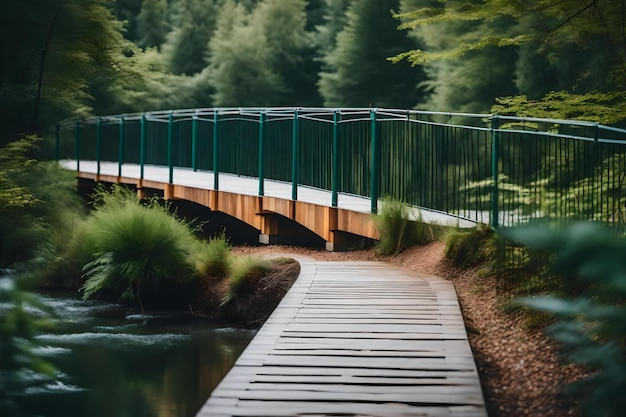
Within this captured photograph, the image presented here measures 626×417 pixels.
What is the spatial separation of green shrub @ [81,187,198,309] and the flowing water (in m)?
0.42

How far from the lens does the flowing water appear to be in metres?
7.97

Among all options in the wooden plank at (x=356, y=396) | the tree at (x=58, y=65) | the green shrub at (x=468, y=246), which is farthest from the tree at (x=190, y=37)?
the wooden plank at (x=356, y=396)

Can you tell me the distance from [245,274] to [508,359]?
16.4 ft

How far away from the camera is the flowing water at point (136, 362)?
7.97 metres

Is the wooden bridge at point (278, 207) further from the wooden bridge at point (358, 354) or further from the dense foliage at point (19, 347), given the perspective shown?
the dense foliage at point (19, 347)

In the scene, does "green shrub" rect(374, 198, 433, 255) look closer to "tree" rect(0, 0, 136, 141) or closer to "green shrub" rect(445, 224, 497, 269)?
"green shrub" rect(445, 224, 497, 269)

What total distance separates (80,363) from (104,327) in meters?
1.50

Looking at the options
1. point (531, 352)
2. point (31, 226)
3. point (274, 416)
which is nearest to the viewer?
point (274, 416)

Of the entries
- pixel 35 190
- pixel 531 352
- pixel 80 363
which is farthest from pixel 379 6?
pixel 531 352

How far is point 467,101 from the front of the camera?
22.5 meters

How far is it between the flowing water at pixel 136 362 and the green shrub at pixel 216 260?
0.69 m

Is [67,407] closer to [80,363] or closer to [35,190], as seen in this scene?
[80,363]

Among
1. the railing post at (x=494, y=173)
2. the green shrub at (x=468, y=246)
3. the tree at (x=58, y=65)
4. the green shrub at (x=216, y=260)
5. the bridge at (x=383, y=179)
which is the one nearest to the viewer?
the bridge at (x=383, y=179)

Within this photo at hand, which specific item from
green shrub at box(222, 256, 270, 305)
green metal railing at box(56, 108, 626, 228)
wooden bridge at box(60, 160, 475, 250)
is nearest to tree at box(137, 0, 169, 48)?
green metal railing at box(56, 108, 626, 228)
